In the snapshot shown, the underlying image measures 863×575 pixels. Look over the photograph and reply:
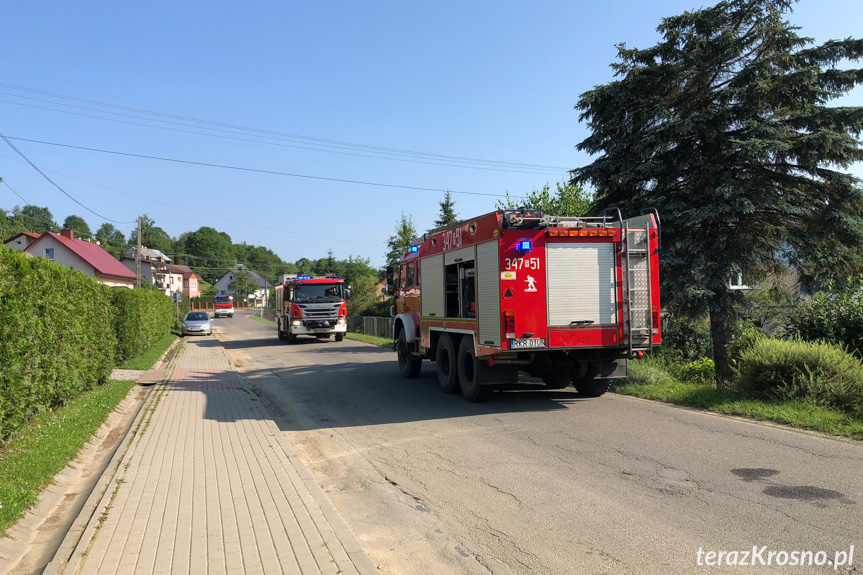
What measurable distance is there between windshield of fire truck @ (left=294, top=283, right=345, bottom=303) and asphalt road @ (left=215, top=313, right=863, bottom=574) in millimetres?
18843

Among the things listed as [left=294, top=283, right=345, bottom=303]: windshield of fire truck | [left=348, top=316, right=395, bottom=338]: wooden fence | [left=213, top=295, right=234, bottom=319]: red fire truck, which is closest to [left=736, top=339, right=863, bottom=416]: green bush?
[left=348, top=316, right=395, bottom=338]: wooden fence

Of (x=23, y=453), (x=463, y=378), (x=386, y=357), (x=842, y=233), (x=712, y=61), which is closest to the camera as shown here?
(x=23, y=453)

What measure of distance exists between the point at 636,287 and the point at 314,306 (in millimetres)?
20692

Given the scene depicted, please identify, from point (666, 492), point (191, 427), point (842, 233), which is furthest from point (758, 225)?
point (191, 427)

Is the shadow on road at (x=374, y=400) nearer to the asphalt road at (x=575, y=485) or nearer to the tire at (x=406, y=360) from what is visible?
the asphalt road at (x=575, y=485)

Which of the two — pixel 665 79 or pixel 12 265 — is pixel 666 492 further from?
pixel 665 79

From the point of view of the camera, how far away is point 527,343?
9.22 m

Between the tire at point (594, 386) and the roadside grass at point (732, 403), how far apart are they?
60 centimetres

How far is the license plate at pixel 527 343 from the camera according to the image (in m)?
9.17

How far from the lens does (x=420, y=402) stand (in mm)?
10852

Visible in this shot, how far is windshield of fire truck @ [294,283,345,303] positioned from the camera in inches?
1131

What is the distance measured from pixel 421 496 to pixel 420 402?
5.17 metres

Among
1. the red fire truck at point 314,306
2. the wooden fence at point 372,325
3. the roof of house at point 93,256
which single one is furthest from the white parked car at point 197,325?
the roof of house at point 93,256

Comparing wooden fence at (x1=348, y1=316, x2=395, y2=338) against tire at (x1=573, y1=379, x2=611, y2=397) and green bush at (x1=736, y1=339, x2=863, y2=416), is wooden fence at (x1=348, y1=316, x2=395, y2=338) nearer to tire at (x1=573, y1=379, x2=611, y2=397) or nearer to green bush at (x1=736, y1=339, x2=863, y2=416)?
tire at (x1=573, y1=379, x2=611, y2=397)
